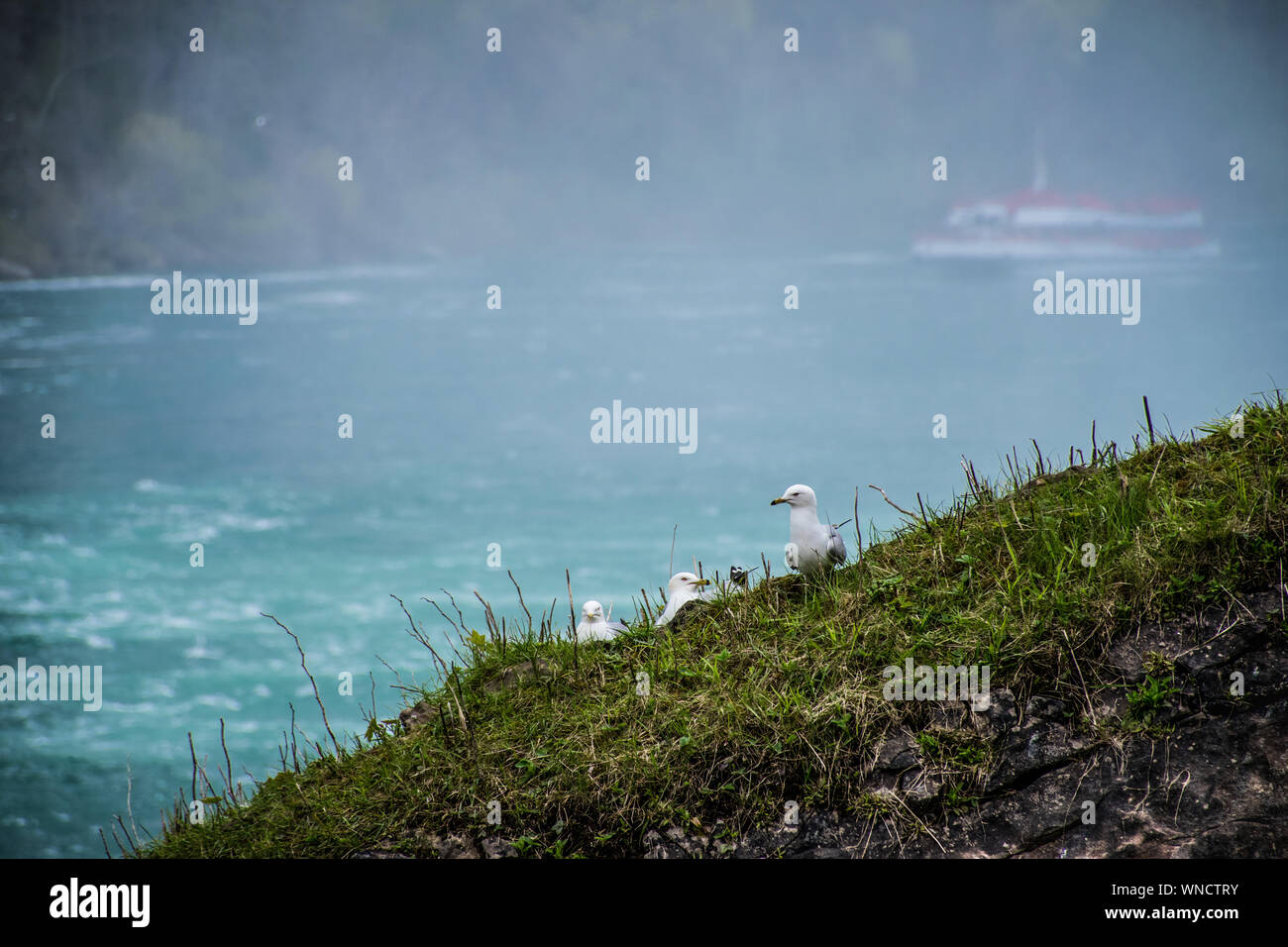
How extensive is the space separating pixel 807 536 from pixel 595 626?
5.03 feet

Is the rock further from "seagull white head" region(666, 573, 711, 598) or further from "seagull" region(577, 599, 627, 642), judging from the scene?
"seagull white head" region(666, 573, 711, 598)

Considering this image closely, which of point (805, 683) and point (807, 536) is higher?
point (807, 536)

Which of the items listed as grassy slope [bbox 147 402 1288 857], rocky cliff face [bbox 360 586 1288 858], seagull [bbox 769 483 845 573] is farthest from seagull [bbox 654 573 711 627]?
rocky cliff face [bbox 360 586 1288 858]

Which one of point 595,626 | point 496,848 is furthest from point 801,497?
point 496,848

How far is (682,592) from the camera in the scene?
5910mm

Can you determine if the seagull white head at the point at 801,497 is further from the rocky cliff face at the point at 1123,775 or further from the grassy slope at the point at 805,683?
the rocky cliff face at the point at 1123,775

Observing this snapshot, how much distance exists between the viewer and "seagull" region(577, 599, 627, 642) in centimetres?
583

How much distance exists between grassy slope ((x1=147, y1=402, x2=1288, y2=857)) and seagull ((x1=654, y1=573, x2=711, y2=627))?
25 centimetres

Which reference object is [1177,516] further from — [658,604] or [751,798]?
[658,604]

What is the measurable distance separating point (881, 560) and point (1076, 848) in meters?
2.05

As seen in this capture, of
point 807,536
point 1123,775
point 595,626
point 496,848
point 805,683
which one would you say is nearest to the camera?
point 1123,775

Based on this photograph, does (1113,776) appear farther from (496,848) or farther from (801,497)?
(496,848)

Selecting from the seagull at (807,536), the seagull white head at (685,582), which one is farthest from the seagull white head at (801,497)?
the seagull white head at (685,582)

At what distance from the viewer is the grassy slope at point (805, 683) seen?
4406 mm
